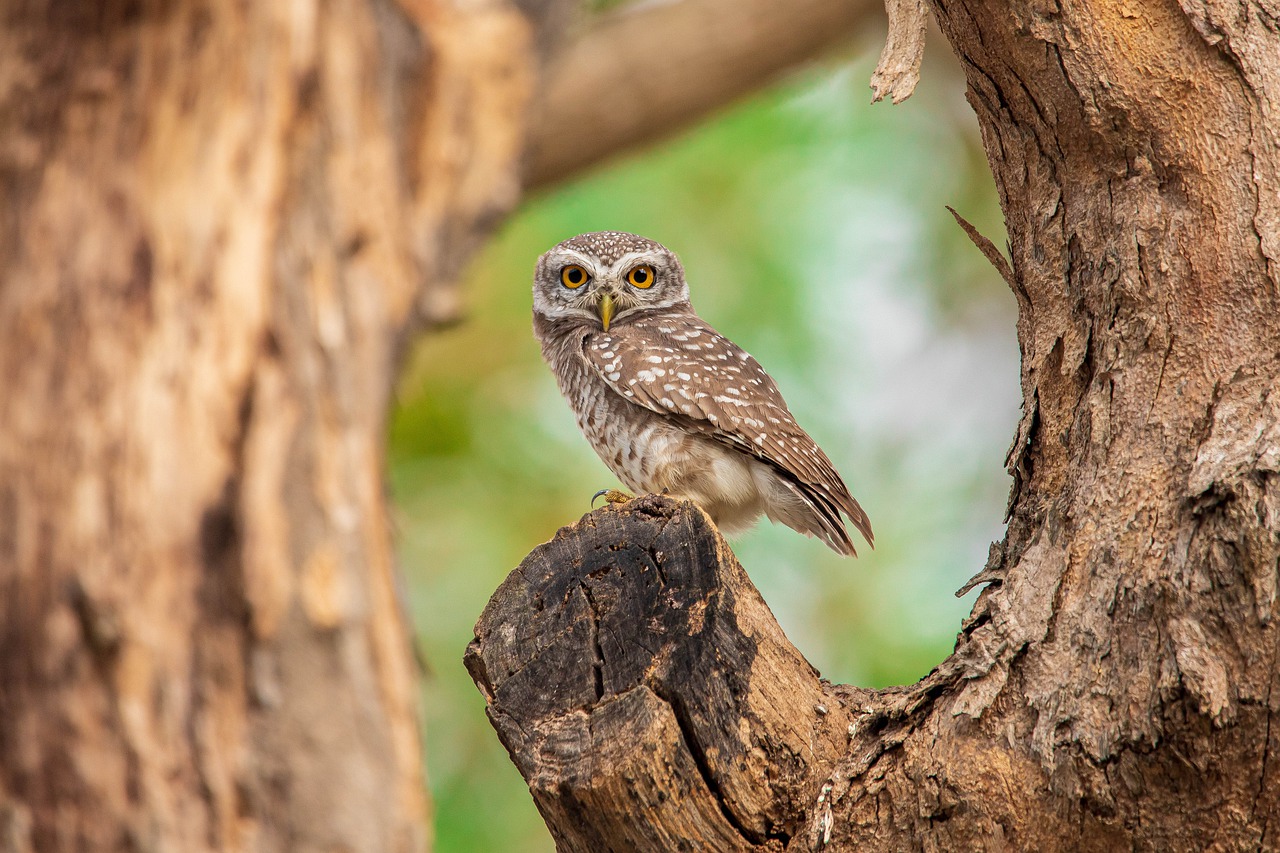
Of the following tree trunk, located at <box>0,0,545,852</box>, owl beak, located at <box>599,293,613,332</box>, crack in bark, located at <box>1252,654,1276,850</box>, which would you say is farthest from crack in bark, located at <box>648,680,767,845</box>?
owl beak, located at <box>599,293,613,332</box>

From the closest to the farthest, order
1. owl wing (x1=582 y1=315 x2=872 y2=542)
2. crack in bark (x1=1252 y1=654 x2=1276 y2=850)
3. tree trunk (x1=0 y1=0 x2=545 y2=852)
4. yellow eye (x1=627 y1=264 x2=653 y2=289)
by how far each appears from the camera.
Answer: crack in bark (x1=1252 y1=654 x2=1276 y2=850), tree trunk (x1=0 y1=0 x2=545 y2=852), owl wing (x1=582 y1=315 x2=872 y2=542), yellow eye (x1=627 y1=264 x2=653 y2=289)

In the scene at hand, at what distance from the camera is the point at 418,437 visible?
8695 millimetres

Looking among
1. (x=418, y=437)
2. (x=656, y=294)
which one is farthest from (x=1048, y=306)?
(x=418, y=437)

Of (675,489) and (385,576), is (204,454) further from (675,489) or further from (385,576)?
(675,489)

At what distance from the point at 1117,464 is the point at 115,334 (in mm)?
3553

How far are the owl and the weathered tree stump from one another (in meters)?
1.71

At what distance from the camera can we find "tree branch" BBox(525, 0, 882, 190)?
7.32m

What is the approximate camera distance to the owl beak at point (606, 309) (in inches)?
211

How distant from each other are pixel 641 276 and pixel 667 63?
2.27 metres

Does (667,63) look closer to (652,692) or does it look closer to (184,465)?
(184,465)

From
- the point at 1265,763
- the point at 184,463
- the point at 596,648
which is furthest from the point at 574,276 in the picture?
the point at 1265,763

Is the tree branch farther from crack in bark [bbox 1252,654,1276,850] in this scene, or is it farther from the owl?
crack in bark [bbox 1252,654,1276,850]

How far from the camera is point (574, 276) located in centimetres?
555

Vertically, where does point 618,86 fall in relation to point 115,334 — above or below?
above
